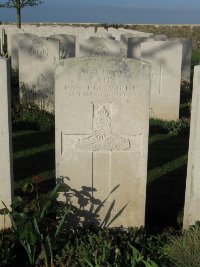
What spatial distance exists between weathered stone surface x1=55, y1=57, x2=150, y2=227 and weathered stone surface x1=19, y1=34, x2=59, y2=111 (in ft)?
17.1

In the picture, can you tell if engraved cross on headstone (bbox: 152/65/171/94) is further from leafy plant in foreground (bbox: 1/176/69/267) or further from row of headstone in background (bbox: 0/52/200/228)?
leafy plant in foreground (bbox: 1/176/69/267)

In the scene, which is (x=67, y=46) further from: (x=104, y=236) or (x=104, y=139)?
(x=104, y=236)

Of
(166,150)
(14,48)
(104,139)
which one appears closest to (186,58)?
(14,48)

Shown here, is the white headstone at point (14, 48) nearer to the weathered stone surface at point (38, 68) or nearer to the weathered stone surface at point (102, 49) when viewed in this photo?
the weathered stone surface at point (102, 49)

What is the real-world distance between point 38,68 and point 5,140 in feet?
17.7

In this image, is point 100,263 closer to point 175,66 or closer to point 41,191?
point 41,191

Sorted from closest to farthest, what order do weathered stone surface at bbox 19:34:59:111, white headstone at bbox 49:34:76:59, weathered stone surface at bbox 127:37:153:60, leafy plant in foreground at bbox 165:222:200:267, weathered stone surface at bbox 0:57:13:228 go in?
leafy plant in foreground at bbox 165:222:200:267, weathered stone surface at bbox 0:57:13:228, weathered stone surface at bbox 19:34:59:111, white headstone at bbox 49:34:76:59, weathered stone surface at bbox 127:37:153:60

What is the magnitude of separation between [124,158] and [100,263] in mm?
1238

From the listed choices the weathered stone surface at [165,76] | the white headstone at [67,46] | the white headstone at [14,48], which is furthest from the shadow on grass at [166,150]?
the white headstone at [14,48]

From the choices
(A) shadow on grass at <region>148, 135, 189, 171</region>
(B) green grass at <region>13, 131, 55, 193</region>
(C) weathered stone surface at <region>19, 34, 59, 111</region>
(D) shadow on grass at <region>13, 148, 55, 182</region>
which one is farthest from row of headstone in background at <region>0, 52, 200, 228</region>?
(C) weathered stone surface at <region>19, 34, 59, 111</region>

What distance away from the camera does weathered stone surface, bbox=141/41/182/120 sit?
365 inches

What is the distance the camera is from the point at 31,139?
26.1 feet

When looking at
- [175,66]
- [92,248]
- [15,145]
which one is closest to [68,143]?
[92,248]

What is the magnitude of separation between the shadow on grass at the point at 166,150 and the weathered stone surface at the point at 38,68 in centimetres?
A: 283
